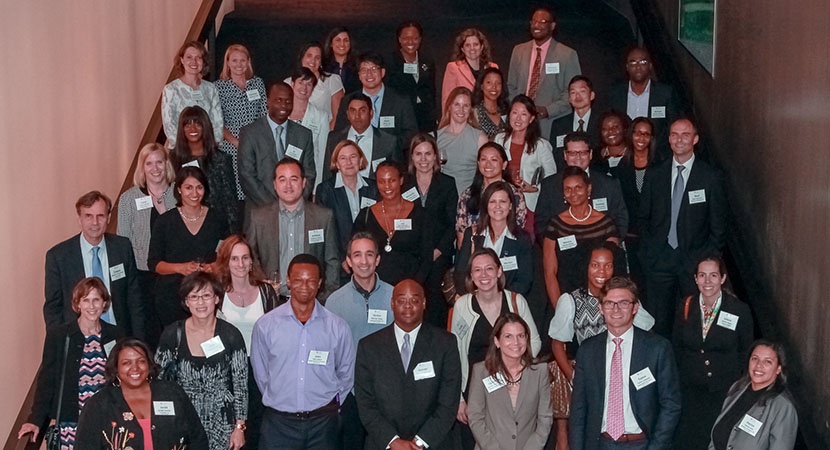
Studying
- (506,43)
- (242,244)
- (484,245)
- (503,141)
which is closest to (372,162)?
(503,141)

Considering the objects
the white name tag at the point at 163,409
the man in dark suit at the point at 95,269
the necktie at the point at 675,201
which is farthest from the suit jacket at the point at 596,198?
the white name tag at the point at 163,409

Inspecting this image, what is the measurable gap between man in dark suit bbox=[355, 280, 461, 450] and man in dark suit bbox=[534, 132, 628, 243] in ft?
5.53

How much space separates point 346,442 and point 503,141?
2.83 metres

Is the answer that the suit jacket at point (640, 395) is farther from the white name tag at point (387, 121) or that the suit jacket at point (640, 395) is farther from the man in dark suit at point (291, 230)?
the white name tag at point (387, 121)

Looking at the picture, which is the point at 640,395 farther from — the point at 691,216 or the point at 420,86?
the point at 420,86

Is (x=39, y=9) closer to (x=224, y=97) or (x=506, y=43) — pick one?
(x=224, y=97)

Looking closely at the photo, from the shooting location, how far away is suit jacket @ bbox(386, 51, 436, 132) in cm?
1052

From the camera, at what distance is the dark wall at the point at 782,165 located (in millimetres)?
6828

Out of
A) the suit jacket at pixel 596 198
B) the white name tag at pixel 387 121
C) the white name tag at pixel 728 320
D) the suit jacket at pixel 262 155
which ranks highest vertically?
the white name tag at pixel 387 121

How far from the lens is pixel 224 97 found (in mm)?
9922

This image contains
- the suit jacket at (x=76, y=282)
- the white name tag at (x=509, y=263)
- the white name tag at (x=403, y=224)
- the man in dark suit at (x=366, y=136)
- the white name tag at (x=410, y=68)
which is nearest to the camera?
the suit jacket at (x=76, y=282)

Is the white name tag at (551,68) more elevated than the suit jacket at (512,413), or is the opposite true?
the white name tag at (551,68)

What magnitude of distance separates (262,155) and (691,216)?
2.91 metres

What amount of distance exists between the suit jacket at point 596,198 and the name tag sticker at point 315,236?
147 centimetres
